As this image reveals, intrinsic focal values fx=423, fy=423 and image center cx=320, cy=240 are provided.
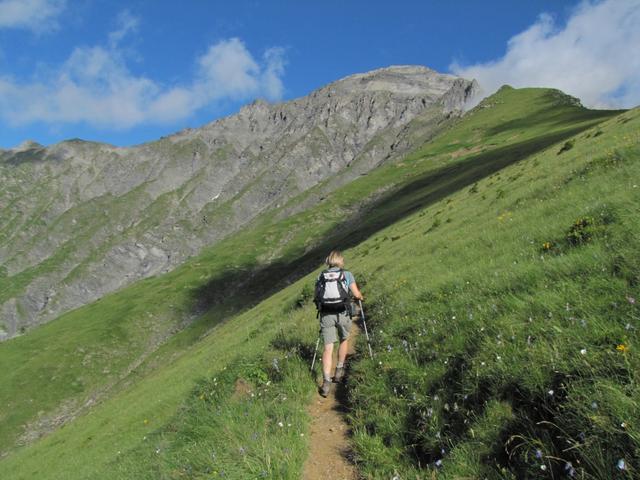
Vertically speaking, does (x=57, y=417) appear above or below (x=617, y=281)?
below

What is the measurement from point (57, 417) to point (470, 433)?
95.1 metres

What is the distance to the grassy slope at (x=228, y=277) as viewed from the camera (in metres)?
35.0

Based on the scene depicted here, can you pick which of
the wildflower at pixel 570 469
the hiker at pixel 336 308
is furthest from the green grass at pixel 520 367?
the hiker at pixel 336 308

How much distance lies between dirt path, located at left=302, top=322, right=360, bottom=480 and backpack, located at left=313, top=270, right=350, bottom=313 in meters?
2.18

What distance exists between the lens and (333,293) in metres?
11.6

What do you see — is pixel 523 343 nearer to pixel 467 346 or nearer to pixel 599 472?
pixel 467 346

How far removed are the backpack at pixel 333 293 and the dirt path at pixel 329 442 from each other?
2.18 m

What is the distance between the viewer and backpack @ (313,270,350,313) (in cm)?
1156

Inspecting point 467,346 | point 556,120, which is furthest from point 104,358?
point 556,120

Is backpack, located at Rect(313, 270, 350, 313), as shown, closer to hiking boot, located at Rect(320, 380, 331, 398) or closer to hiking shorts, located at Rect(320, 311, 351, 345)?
hiking shorts, located at Rect(320, 311, 351, 345)

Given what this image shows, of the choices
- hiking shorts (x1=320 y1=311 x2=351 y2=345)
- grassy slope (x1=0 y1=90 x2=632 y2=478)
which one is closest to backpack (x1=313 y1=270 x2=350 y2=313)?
hiking shorts (x1=320 y1=311 x2=351 y2=345)

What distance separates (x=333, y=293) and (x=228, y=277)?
124 metres

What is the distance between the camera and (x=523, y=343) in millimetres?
6445

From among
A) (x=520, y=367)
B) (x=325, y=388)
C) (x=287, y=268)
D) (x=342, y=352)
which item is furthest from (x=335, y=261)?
(x=287, y=268)
